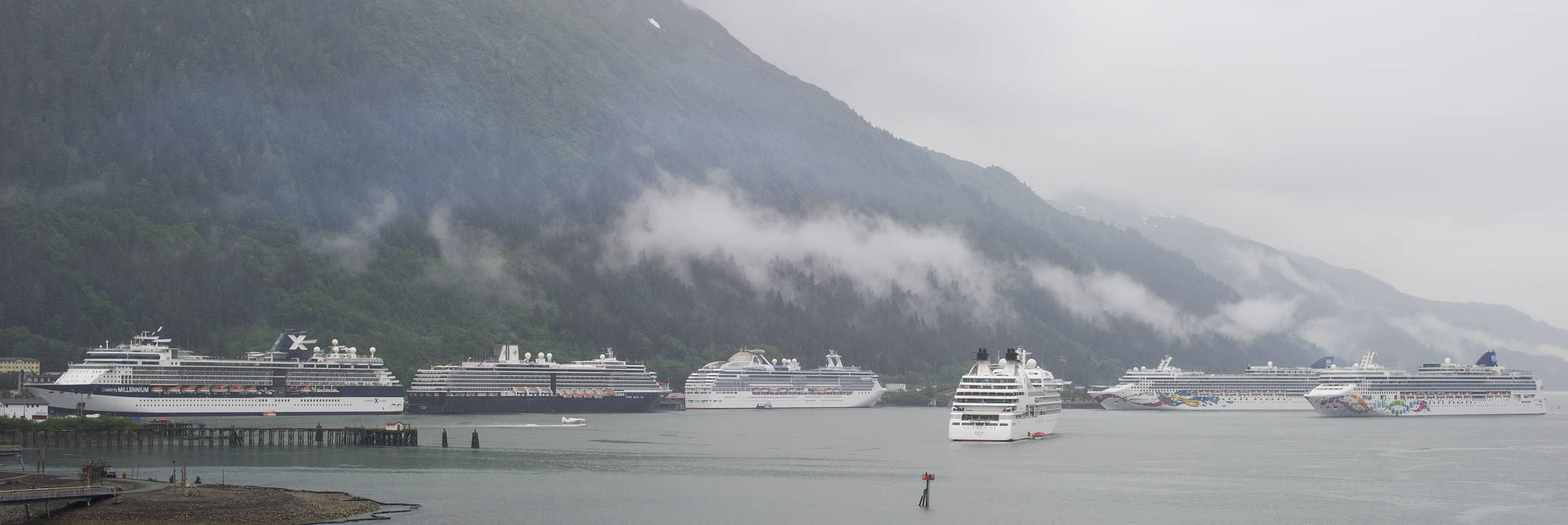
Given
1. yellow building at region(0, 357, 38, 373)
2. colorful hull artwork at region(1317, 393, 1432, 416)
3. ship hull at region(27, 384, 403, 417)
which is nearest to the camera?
ship hull at region(27, 384, 403, 417)

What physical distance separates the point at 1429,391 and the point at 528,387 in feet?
375

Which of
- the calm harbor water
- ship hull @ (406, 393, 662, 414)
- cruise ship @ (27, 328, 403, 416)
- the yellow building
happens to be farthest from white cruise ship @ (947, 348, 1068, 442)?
the yellow building

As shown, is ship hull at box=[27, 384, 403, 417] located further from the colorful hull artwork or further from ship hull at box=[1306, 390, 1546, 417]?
ship hull at box=[1306, 390, 1546, 417]

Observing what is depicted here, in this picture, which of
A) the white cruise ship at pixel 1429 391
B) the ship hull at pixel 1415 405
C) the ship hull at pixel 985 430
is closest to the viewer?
the ship hull at pixel 985 430

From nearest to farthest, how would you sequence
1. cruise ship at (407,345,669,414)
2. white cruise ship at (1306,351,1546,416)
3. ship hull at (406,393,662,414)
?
ship hull at (406,393,662,414)
cruise ship at (407,345,669,414)
white cruise ship at (1306,351,1546,416)

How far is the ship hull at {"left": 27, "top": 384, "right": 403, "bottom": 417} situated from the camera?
132625 mm

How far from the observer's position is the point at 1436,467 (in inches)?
3268

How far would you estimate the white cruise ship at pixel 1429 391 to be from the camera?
6757 inches

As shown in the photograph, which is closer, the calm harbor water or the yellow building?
the calm harbor water

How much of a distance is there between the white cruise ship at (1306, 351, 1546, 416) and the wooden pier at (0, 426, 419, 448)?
386 feet

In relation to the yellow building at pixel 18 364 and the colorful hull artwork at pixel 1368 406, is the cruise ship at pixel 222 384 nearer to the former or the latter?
the yellow building at pixel 18 364

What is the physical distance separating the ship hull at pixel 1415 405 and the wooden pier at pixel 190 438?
117230 millimetres

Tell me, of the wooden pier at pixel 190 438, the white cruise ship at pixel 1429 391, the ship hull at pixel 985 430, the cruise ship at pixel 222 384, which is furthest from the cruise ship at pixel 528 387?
the white cruise ship at pixel 1429 391

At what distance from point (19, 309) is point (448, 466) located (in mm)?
130642
